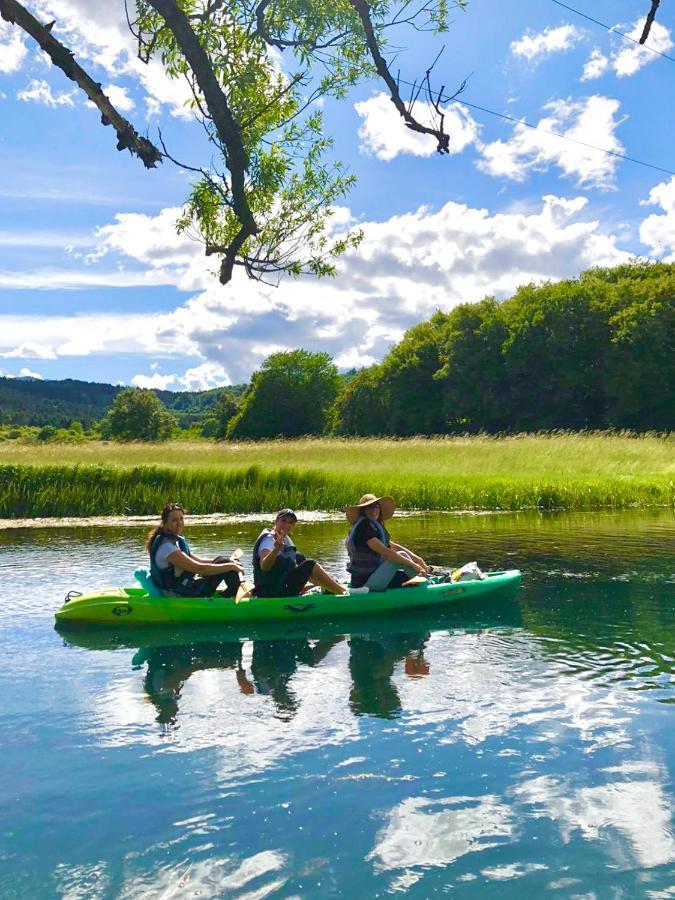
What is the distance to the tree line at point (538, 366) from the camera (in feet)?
137

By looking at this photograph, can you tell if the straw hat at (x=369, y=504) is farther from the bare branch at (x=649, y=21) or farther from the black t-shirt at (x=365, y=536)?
the bare branch at (x=649, y=21)

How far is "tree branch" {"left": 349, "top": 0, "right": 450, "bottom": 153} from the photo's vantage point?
3.38m

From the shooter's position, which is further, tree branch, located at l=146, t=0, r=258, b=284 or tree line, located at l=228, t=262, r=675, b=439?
tree line, located at l=228, t=262, r=675, b=439

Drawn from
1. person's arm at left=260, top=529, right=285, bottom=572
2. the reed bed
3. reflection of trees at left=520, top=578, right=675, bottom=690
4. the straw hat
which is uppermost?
the reed bed

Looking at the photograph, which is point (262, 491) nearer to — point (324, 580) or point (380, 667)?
point (324, 580)

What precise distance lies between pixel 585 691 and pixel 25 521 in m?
15.3

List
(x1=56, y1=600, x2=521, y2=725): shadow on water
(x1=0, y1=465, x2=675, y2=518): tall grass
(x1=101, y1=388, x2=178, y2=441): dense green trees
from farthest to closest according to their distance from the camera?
(x1=101, y1=388, x2=178, y2=441): dense green trees < (x1=0, y1=465, x2=675, y2=518): tall grass < (x1=56, y1=600, x2=521, y2=725): shadow on water

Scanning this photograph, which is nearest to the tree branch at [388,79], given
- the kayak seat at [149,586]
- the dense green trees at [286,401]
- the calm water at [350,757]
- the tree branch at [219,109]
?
the tree branch at [219,109]

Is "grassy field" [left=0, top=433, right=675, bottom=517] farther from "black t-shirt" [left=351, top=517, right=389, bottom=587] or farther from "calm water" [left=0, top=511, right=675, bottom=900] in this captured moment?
"black t-shirt" [left=351, top=517, right=389, bottom=587]

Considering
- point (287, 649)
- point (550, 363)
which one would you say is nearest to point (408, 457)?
point (287, 649)

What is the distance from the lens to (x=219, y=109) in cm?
336

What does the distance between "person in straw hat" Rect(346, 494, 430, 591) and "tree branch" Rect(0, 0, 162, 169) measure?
656cm

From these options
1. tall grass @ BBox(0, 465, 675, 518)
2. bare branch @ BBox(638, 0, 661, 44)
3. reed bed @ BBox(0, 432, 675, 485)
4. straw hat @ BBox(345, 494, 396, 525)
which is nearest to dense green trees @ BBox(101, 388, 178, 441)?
reed bed @ BBox(0, 432, 675, 485)

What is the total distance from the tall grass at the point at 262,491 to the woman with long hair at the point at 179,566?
1060 centimetres
